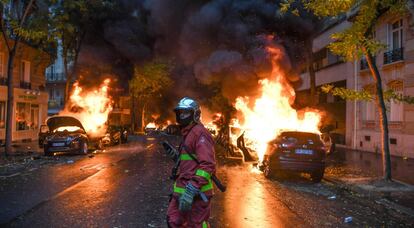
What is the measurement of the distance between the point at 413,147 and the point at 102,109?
18.6m

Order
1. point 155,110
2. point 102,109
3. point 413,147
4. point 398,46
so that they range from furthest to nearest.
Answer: point 155,110 → point 102,109 → point 398,46 → point 413,147

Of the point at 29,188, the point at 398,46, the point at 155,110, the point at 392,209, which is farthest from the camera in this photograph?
the point at 155,110

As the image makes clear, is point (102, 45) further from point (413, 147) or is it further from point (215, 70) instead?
point (413, 147)

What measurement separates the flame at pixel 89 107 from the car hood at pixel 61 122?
349 centimetres

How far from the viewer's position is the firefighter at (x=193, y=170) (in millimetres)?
4055

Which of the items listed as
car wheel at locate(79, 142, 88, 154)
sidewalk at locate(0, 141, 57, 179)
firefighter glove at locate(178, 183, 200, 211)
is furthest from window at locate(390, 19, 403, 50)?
firefighter glove at locate(178, 183, 200, 211)

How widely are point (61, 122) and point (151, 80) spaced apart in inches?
1067

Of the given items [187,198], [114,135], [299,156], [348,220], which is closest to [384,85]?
[299,156]

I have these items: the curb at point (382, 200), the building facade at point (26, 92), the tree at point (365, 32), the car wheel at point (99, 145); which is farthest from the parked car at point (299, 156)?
the building facade at point (26, 92)

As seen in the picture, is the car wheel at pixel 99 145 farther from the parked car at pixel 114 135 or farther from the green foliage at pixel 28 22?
the green foliage at pixel 28 22

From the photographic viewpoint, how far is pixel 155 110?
69875 mm

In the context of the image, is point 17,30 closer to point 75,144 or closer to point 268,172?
point 75,144

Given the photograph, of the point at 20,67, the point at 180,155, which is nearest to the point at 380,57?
the point at 180,155

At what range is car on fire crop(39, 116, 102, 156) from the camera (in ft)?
56.9
